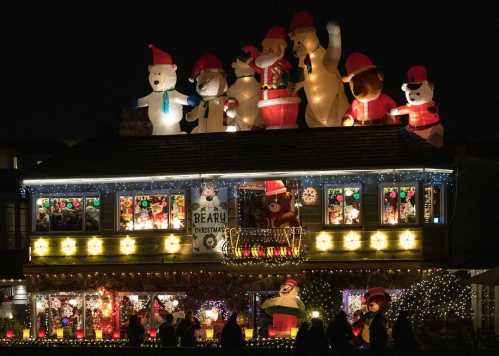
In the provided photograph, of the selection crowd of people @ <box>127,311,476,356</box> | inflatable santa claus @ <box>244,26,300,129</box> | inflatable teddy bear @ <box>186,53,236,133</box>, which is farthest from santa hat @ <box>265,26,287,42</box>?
crowd of people @ <box>127,311,476,356</box>

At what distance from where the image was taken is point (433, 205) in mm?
34312

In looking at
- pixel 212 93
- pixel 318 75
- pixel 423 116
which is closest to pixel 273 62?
pixel 318 75

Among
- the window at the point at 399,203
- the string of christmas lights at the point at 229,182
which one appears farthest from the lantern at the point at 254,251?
the window at the point at 399,203

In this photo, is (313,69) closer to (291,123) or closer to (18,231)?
(291,123)

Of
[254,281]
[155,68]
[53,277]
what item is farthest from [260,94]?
[53,277]

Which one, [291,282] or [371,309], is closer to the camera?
[371,309]

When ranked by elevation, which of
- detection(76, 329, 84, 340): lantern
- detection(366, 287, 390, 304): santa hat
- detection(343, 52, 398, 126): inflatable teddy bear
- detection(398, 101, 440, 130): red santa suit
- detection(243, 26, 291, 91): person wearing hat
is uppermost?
detection(243, 26, 291, 91): person wearing hat

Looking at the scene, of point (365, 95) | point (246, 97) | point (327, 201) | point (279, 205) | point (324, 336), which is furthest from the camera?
point (246, 97)

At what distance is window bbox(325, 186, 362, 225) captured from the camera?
1359 inches

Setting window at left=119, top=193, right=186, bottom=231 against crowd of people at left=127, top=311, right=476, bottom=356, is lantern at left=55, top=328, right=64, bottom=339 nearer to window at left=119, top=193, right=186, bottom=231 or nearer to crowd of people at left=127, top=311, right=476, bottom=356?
window at left=119, top=193, right=186, bottom=231

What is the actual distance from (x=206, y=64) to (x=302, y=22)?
376 centimetres

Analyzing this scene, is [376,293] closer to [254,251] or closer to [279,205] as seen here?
[254,251]

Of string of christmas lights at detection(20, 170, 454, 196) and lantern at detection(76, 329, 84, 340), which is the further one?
lantern at detection(76, 329, 84, 340)

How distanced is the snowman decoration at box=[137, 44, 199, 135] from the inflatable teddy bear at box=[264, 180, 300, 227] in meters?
5.18
